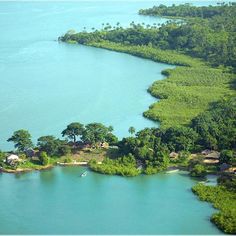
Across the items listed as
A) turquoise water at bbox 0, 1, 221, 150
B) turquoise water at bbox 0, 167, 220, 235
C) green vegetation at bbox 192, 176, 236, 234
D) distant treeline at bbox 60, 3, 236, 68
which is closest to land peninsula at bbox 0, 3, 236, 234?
green vegetation at bbox 192, 176, 236, 234

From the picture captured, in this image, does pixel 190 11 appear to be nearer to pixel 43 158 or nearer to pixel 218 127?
pixel 218 127

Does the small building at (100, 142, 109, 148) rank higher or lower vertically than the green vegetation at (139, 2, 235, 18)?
lower

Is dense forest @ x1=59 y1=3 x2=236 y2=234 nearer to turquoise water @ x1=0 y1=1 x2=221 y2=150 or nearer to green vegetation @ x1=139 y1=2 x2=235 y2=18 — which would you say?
green vegetation @ x1=139 y1=2 x2=235 y2=18

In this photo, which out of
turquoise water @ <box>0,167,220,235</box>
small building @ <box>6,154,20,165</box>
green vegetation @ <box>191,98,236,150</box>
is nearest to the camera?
turquoise water @ <box>0,167,220,235</box>

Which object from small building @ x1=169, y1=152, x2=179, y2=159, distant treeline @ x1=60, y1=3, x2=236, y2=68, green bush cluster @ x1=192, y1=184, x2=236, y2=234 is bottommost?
green bush cluster @ x1=192, y1=184, x2=236, y2=234

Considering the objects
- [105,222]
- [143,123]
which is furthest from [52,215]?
[143,123]

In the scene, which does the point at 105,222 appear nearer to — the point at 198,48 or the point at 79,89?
the point at 79,89
